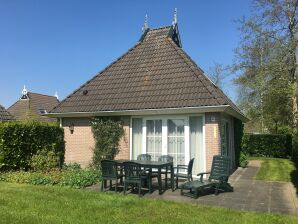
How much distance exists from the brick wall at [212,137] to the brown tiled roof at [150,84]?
0.77 metres

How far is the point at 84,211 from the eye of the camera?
315 inches

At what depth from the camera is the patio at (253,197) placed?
879 centimetres

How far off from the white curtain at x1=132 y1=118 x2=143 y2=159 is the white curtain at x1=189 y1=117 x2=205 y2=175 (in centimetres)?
242

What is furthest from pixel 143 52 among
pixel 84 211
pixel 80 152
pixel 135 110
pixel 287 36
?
pixel 287 36

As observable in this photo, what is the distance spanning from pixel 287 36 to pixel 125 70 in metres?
18.4

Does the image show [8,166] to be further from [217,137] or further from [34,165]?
[217,137]

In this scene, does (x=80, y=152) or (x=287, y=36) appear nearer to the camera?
(x=80, y=152)

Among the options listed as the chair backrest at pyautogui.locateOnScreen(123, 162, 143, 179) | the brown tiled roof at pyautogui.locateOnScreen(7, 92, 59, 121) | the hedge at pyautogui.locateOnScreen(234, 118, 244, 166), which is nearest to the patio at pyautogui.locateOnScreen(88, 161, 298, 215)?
the chair backrest at pyautogui.locateOnScreen(123, 162, 143, 179)

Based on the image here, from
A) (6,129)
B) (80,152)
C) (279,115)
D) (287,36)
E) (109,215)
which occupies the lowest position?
(109,215)

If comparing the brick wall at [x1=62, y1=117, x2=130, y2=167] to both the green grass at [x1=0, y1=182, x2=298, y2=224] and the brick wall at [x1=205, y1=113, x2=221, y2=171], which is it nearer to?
the brick wall at [x1=205, y1=113, x2=221, y2=171]

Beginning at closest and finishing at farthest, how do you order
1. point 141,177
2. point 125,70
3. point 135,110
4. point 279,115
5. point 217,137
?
point 141,177 < point 217,137 < point 135,110 < point 125,70 < point 279,115

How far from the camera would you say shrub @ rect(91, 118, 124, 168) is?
15.2 meters

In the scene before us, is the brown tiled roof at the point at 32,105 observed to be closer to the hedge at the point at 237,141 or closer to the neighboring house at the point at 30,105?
the neighboring house at the point at 30,105

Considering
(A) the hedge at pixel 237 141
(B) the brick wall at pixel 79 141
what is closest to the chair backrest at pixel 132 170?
(B) the brick wall at pixel 79 141
